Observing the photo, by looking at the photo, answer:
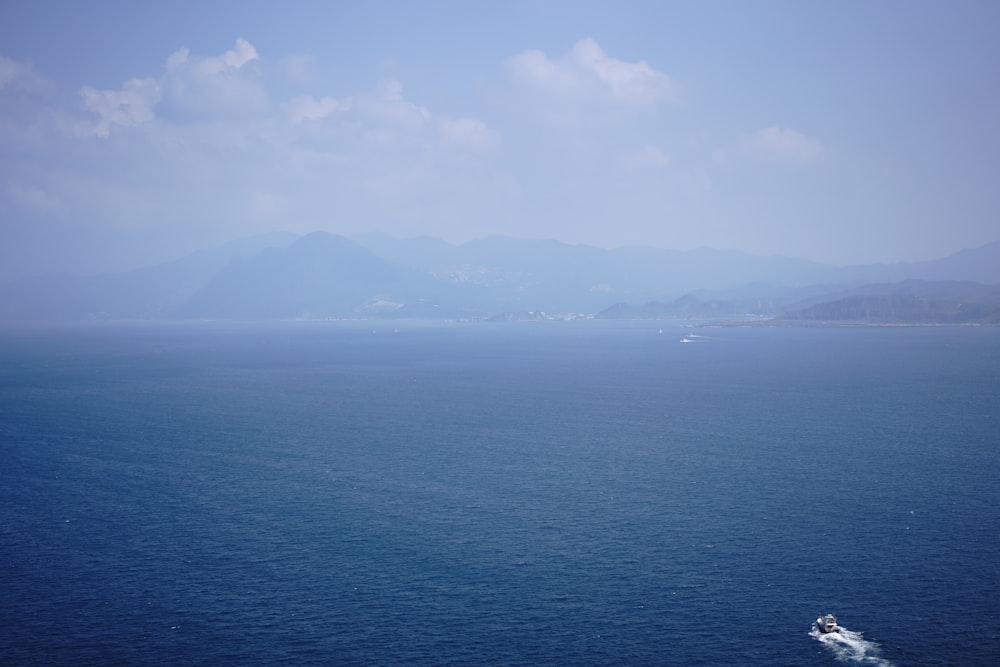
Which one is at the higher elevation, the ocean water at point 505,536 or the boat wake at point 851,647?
Answer: the ocean water at point 505,536

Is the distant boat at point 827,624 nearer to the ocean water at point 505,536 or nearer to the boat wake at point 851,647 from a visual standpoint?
the boat wake at point 851,647

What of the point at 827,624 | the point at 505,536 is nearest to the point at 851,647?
the point at 827,624

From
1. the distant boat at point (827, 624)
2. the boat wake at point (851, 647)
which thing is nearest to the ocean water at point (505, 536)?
the boat wake at point (851, 647)

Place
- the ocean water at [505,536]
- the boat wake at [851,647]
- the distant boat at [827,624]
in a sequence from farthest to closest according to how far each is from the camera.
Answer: the ocean water at [505,536]
the distant boat at [827,624]
the boat wake at [851,647]

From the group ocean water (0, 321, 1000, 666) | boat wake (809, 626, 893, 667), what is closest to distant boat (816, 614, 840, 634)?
boat wake (809, 626, 893, 667)

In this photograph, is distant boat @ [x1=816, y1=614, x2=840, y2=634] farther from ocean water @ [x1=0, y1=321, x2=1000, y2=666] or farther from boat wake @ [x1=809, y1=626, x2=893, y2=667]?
ocean water @ [x1=0, y1=321, x2=1000, y2=666]

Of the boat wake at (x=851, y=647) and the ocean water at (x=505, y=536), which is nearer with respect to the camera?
the boat wake at (x=851, y=647)
